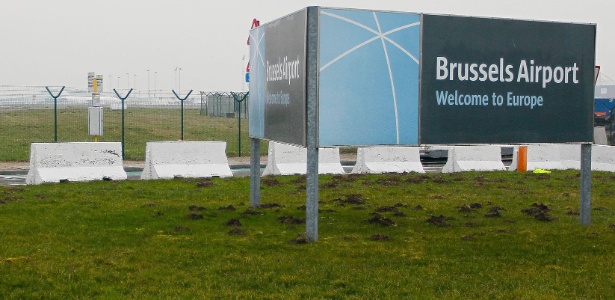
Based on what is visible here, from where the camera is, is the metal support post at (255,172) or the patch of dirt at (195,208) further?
the metal support post at (255,172)

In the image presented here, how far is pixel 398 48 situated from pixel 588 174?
11.0 ft

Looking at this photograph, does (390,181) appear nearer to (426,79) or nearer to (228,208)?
(228,208)

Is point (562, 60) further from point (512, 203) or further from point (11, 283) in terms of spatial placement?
point (11, 283)

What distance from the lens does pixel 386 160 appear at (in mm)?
21875

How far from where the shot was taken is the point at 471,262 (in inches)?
365

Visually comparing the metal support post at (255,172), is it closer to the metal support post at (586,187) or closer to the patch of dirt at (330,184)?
the patch of dirt at (330,184)

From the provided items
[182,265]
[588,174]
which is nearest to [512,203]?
[588,174]

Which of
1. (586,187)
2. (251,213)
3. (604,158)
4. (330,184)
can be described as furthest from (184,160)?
(604,158)

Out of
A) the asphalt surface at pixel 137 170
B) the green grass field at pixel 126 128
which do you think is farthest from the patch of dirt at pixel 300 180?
the green grass field at pixel 126 128

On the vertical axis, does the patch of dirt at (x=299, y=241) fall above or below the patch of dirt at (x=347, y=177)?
below

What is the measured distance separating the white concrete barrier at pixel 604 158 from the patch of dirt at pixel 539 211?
353 inches

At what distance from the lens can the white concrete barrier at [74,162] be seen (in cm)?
1791

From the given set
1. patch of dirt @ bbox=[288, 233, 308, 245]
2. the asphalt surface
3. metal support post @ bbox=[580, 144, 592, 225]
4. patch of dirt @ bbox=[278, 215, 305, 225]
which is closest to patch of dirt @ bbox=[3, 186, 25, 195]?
the asphalt surface

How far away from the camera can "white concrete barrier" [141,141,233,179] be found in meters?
19.1
